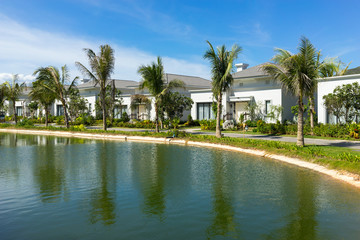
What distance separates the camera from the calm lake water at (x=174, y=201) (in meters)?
6.89

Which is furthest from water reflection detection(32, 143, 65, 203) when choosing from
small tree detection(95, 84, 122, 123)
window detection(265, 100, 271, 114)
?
small tree detection(95, 84, 122, 123)

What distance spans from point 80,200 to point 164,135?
15.6m

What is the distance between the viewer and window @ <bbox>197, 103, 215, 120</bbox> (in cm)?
3522

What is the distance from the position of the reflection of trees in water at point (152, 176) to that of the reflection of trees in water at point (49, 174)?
2794mm

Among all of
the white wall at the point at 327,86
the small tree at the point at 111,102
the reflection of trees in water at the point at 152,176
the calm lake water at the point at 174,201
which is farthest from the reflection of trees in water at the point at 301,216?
the small tree at the point at 111,102

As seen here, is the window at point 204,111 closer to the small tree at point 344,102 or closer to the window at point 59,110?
the small tree at point 344,102

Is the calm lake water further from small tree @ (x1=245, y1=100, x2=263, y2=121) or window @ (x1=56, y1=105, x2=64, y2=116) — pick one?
window @ (x1=56, y1=105, x2=64, y2=116)

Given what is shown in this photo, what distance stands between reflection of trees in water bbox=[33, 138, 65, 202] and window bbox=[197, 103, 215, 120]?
20.3m

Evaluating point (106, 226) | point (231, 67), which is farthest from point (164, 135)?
point (106, 226)

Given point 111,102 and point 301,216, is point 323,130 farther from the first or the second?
point 111,102

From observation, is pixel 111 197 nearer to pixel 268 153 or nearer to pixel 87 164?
pixel 87 164

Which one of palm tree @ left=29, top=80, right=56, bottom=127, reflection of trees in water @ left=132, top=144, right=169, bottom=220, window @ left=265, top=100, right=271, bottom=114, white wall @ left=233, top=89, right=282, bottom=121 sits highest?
palm tree @ left=29, top=80, right=56, bottom=127

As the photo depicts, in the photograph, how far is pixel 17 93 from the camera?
4244 centimetres

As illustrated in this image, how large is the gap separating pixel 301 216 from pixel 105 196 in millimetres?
5695
